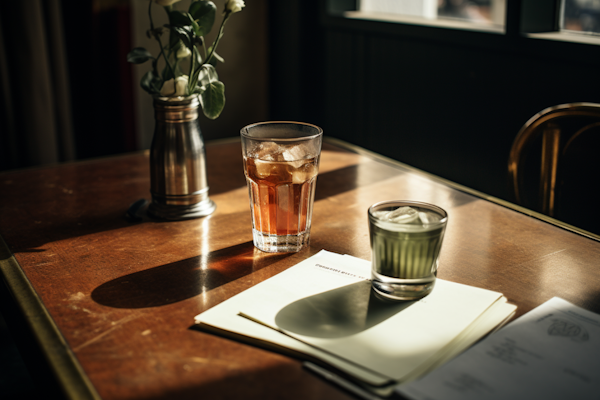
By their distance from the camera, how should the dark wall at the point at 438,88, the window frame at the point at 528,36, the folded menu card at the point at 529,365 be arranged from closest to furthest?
the folded menu card at the point at 529,365, the window frame at the point at 528,36, the dark wall at the point at 438,88

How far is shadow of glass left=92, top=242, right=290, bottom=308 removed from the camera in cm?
71

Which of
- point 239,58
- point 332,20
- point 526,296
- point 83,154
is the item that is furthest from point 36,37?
point 526,296

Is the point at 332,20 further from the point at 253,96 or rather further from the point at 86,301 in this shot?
the point at 86,301

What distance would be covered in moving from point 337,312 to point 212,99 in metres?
0.43

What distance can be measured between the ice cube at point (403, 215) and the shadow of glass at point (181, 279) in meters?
0.20

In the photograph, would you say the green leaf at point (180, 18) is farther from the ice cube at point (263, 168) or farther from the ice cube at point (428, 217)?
the ice cube at point (428, 217)

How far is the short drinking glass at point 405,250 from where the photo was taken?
0.66m

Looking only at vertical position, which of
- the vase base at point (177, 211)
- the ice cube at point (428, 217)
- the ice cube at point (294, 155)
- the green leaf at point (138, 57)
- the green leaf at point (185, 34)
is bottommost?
the vase base at point (177, 211)

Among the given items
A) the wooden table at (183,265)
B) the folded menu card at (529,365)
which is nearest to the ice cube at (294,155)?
the wooden table at (183,265)

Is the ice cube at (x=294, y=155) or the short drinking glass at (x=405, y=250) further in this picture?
the ice cube at (x=294, y=155)

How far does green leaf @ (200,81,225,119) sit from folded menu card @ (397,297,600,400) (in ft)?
1.81

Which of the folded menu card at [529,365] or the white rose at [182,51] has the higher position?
the white rose at [182,51]

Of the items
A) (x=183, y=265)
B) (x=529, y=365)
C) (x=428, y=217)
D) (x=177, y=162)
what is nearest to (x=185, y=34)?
(x=177, y=162)

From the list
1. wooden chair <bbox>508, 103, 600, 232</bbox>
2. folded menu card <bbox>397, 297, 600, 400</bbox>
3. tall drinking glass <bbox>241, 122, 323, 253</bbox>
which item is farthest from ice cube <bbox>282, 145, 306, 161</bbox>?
wooden chair <bbox>508, 103, 600, 232</bbox>
